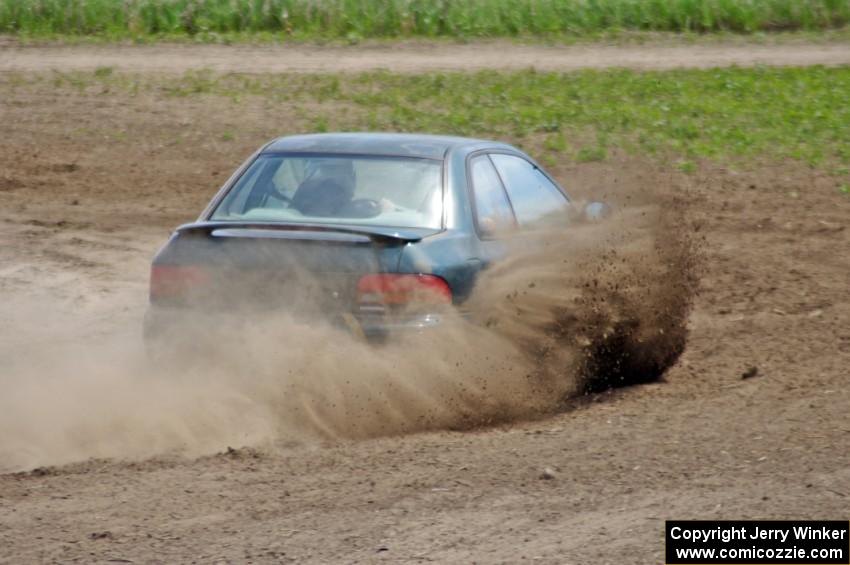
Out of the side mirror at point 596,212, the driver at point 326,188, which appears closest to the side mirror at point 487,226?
the driver at point 326,188

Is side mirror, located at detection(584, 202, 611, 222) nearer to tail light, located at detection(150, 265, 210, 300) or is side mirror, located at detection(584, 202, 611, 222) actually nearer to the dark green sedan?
the dark green sedan

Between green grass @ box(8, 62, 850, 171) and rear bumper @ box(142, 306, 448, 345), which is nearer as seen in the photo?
rear bumper @ box(142, 306, 448, 345)

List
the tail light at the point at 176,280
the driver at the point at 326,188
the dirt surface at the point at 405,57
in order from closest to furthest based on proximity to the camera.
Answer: the tail light at the point at 176,280 < the driver at the point at 326,188 < the dirt surface at the point at 405,57

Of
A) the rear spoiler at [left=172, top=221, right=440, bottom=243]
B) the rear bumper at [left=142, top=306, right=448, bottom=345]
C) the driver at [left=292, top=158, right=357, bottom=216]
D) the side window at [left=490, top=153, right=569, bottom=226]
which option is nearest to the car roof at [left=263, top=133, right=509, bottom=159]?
the driver at [left=292, top=158, right=357, bottom=216]

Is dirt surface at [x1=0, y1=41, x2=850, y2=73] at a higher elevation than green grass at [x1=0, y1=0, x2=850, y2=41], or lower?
lower

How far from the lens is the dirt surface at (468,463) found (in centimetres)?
529

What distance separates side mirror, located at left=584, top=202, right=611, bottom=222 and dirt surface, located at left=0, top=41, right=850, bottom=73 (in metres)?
14.7

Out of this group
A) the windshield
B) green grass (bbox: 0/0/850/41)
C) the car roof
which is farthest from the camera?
green grass (bbox: 0/0/850/41)

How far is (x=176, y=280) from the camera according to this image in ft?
23.3

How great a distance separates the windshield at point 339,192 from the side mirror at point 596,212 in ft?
4.56

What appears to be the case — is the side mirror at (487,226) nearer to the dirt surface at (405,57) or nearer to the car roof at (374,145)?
the car roof at (374,145)

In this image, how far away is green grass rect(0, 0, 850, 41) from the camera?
27344 mm

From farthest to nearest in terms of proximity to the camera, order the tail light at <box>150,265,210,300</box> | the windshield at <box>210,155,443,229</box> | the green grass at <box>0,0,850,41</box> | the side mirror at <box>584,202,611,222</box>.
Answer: the green grass at <box>0,0,850,41</box> → the side mirror at <box>584,202,611,222</box> → the windshield at <box>210,155,443,229</box> → the tail light at <box>150,265,210,300</box>

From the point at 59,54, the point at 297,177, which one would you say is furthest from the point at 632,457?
the point at 59,54
